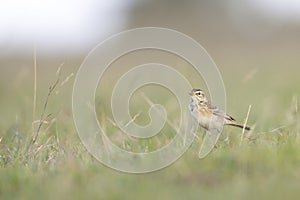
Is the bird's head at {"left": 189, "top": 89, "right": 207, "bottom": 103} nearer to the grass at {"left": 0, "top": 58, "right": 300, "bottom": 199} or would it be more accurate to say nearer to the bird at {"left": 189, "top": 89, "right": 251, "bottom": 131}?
the bird at {"left": 189, "top": 89, "right": 251, "bottom": 131}

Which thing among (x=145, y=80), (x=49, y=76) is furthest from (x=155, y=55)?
(x=145, y=80)

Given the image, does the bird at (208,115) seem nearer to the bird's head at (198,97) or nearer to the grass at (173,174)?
the bird's head at (198,97)

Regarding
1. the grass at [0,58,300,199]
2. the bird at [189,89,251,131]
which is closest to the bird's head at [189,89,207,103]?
the bird at [189,89,251,131]

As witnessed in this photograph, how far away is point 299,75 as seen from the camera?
50.2 feet

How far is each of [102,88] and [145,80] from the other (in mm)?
3222

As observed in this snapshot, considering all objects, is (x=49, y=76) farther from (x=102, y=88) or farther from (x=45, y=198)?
(x=45, y=198)

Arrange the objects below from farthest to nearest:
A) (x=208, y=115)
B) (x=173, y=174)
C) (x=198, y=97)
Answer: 1. (x=198, y=97)
2. (x=208, y=115)
3. (x=173, y=174)

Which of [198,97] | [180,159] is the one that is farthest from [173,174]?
[198,97]

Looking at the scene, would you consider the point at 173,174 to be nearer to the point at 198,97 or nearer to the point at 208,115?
the point at 208,115

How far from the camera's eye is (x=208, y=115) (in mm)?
6859

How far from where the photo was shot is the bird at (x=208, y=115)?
674cm

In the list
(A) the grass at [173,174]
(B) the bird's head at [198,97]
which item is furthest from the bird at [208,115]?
(A) the grass at [173,174]

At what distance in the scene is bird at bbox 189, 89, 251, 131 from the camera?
674 centimetres

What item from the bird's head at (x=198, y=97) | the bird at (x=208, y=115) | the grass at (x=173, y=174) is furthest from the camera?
the bird's head at (x=198, y=97)
